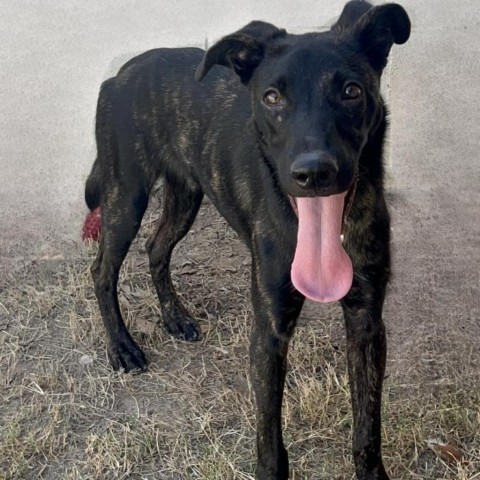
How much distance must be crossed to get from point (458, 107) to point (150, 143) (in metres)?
2.52

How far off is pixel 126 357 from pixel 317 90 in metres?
1.92

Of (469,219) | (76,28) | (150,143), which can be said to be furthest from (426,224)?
(76,28)

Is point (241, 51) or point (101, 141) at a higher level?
point (241, 51)

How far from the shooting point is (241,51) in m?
3.69

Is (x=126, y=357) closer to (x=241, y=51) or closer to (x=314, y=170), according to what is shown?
(x=241, y=51)

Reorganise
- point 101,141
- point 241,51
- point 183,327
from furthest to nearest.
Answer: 1. point 183,327
2. point 101,141
3. point 241,51

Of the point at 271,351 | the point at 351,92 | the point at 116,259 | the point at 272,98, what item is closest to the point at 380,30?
the point at 351,92

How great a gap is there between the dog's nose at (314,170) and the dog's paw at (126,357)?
1858mm

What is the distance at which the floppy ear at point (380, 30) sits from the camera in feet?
11.5

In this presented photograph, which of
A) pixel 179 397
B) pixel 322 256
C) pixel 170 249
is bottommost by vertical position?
pixel 179 397

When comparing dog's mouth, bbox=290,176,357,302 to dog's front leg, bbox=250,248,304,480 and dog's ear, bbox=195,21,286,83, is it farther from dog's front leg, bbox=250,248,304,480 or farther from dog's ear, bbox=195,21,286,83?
dog's ear, bbox=195,21,286,83

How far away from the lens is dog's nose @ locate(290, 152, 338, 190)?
3.15 metres

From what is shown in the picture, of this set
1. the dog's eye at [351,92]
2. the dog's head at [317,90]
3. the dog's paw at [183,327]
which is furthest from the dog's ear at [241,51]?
the dog's paw at [183,327]

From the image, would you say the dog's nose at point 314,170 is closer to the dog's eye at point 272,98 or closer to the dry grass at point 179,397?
the dog's eye at point 272,98
